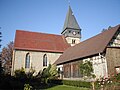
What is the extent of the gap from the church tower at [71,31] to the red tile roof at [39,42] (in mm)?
1960

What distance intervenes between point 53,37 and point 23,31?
8002mm

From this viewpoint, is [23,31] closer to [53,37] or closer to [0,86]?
[53,37]

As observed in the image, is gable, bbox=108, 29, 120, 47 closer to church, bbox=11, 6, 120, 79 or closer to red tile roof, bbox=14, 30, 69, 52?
church, bbox=11, 6, 120, 79

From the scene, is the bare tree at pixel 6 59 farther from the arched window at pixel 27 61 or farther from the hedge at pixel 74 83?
the hedge at pixel 74 83

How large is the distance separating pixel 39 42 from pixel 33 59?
474cm

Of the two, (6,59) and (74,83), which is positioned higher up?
(6,59)

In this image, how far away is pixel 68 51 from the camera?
1224 inches

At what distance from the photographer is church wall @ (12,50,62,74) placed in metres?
30.2

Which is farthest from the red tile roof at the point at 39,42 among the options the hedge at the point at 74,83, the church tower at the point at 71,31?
A: the hedge at the point at 74,83

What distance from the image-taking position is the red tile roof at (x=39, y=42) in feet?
106

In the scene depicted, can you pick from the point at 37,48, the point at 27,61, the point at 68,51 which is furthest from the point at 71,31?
the point at 27,61

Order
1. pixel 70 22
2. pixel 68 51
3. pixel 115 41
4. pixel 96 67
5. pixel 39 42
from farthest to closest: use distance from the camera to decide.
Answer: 1. pixel 70 22
2. pixel 39 42
3. pixel 68 51
4. pixel 115 41
5. pixel 96 67

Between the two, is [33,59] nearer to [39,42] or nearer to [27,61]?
[27,61]

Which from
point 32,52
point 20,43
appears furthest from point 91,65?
point 20,43
